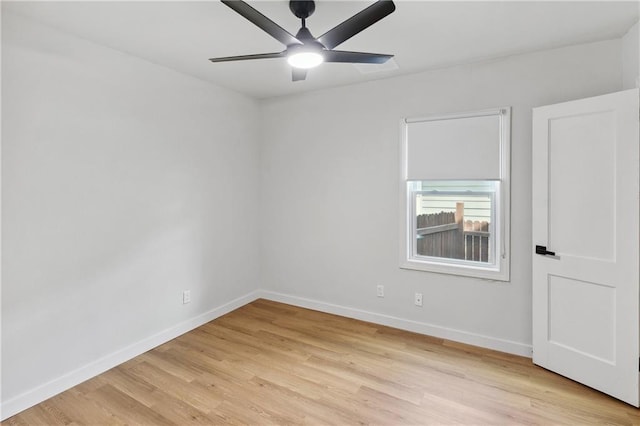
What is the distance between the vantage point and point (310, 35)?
6.32ft

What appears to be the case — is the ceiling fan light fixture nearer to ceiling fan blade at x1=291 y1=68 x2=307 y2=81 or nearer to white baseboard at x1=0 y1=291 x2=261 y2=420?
ceiling fan blade at x1=291 y1=68 x2=307 y2=81

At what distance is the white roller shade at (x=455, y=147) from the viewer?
2881 mm

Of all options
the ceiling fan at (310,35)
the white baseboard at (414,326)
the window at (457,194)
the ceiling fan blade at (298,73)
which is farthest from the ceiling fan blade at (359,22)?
the white baseboard at (414,326)

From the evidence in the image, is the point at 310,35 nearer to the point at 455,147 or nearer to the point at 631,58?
the point at 455,147

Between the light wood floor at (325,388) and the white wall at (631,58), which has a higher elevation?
the white wall at (631,58)

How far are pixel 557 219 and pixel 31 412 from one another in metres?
3.94

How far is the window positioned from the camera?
2.88m

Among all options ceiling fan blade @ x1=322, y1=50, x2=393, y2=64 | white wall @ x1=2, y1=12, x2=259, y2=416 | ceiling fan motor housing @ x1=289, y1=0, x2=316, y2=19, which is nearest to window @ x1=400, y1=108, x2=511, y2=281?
ceiling fan blade @ x1=322, y1=50, x2=393, y2=64

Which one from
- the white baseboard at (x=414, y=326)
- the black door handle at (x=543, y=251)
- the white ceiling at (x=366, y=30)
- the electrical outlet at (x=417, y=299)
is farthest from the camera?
the electrical outlet at (x=417, y=299)

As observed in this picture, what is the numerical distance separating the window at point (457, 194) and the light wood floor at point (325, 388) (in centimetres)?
80

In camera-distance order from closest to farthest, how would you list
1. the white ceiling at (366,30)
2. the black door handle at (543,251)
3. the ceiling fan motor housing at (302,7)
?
the ceiling fan motor housing at (302,7) < the white ceiling at (366,30) < the black door handle at (543,251)

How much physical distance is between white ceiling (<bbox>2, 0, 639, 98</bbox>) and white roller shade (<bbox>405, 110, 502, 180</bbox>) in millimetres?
535

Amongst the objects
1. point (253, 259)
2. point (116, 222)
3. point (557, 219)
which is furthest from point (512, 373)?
point (116, 222)

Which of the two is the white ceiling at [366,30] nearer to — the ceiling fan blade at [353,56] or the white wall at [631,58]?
the white wall at [631,58]
